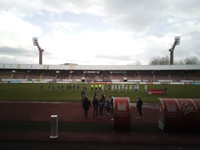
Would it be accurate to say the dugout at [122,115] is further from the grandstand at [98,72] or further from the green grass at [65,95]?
the grandstand at [98,72]

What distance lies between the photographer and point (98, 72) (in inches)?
2854

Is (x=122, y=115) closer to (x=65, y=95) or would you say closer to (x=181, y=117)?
(x=181, y=117)

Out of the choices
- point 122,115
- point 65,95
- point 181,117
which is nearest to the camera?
point 181,117

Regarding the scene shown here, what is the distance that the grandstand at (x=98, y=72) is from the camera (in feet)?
207

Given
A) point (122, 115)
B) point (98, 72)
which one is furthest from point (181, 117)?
point (98, 72)

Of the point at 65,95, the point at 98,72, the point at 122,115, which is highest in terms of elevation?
the point at 98,72

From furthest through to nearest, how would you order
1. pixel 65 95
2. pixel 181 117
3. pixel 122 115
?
pixel 65 95
pixel 122 115
pixel 181 117

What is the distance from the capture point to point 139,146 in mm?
6262

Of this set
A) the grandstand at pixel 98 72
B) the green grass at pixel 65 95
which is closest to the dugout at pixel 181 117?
the green grass at pixel 65 95

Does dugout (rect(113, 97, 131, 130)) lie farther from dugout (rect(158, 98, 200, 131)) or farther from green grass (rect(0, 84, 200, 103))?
green grass (rect(0, 84, 200, 103))

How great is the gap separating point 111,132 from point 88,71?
64243mm

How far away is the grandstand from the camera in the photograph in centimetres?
6294

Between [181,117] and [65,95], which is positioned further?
[65,95]

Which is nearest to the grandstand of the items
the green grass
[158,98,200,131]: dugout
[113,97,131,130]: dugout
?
the green grass
